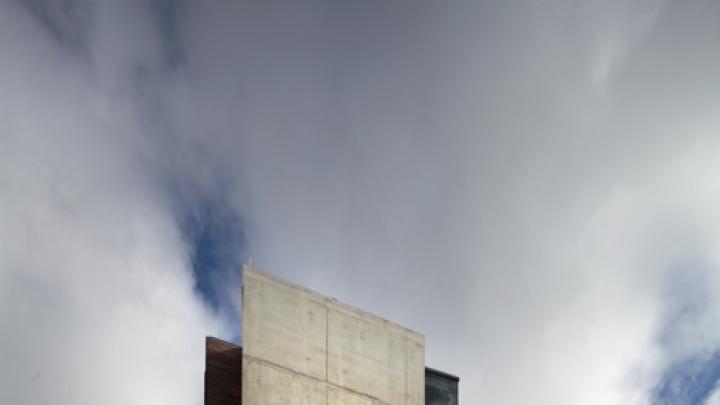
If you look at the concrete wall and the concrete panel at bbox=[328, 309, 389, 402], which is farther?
the concrete panel at bbox=[328, 309, 389, 402]

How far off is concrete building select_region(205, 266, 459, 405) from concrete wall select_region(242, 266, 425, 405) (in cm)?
3

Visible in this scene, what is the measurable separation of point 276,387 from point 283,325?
1.85 m

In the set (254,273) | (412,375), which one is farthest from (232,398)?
(412,375)

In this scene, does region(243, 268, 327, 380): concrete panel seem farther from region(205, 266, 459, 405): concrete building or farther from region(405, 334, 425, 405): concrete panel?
region(405, 334, 425, 405): concrete panel

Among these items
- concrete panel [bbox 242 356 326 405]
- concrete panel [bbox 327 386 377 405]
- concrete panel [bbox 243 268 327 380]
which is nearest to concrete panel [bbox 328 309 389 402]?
concrete panel [bbox 327 386 377 405]

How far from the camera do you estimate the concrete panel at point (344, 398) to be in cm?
3293

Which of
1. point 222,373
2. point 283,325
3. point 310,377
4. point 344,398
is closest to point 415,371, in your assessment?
point 344,398

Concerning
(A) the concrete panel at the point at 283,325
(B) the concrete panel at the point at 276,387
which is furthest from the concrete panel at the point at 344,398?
(A) the concrete panel at the point at 283,325

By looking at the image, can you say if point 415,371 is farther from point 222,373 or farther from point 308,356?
point 222,373

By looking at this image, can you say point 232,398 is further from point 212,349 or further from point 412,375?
point 412,375

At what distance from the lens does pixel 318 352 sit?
3300 cm

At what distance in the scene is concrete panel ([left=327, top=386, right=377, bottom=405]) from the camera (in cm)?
3293

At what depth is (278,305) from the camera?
32.2 metres

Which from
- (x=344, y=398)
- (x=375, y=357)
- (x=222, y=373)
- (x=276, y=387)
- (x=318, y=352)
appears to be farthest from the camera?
(x=375, y=357)
